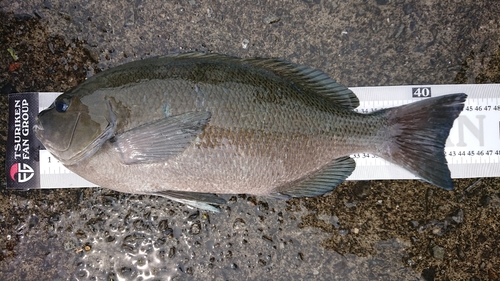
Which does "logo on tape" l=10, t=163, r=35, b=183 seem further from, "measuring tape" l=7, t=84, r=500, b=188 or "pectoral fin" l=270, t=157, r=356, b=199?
"measuring tape" l=7, t=84, r=500, b=188

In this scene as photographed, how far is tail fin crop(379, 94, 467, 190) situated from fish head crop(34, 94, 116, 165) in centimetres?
145

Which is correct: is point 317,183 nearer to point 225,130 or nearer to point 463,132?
point 225,130

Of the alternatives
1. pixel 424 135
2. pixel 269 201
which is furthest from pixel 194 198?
pixel 424 135

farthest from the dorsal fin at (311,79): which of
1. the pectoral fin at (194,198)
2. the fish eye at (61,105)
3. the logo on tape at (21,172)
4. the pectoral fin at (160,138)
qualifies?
the logo on tape at (21,172)

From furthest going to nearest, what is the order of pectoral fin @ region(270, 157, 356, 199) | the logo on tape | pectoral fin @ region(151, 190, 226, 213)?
the logo on tape → pectoral fin @ region(270, 157, 356, 199) → pectoral fin @ region(151, 190, 226, 213)

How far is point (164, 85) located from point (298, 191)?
0.90m

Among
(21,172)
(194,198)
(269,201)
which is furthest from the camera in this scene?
(269,201)

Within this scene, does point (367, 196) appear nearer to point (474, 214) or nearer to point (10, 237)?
point (474, 214)

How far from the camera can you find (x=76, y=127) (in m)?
1.86

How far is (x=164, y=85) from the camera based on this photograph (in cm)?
189

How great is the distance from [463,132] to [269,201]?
126 centimetres

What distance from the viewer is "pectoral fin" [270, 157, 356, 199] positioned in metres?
2.08

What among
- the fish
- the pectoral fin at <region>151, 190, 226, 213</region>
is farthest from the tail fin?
the pectoral fin at <region>151, 190, 226, 213</region>

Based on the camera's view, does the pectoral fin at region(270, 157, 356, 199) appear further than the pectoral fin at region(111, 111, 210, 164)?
Yes
